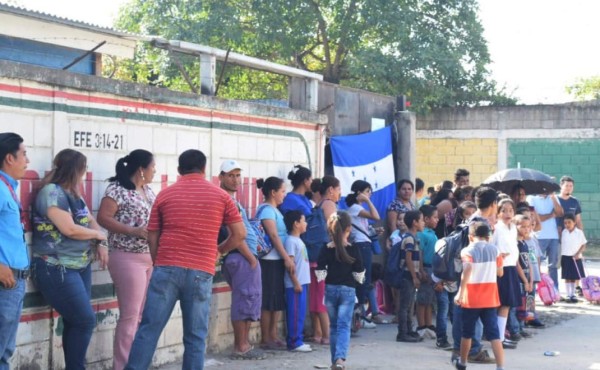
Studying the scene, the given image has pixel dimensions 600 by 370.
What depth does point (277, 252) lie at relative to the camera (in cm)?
991

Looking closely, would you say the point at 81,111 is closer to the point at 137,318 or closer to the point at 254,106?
the point at 137,318

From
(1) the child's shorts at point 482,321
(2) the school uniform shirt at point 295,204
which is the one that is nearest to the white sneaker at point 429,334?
(2) the school uniform shirt at point 295,204

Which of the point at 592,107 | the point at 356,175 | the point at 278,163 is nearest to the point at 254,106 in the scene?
the point at 278,163

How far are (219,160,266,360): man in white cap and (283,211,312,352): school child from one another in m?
0.52

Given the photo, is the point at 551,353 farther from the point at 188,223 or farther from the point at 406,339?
the point at 188,223

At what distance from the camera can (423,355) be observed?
32.8ft

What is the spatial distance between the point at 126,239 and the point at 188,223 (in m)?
Answer: 1.03

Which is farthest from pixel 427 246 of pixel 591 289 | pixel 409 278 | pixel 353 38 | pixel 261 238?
pixel 353 38

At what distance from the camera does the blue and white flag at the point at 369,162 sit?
12273 mm

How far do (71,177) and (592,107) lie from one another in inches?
753

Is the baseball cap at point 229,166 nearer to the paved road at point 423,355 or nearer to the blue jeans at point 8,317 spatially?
the paved road at point 423,355

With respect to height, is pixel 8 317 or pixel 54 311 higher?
pixel 8 317

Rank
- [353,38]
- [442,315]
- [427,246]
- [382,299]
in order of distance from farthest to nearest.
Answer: [353,38]
[382,299]
[427,246]
[442,315]

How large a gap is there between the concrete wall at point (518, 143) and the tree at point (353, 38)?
1408mm
